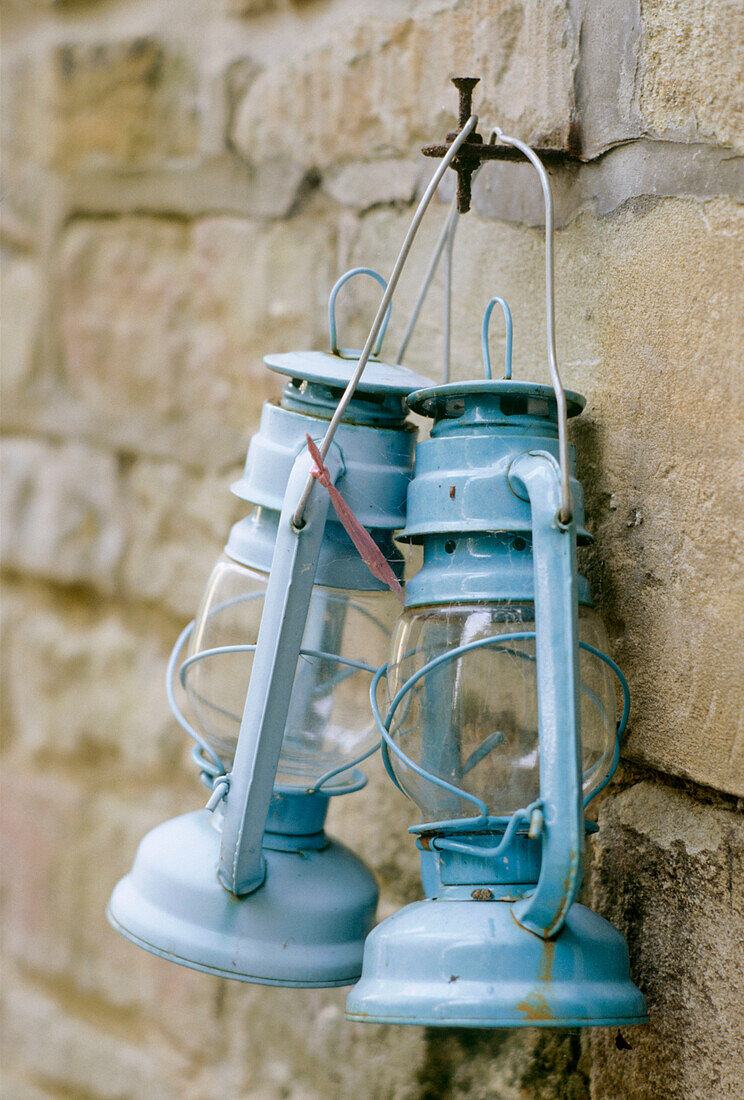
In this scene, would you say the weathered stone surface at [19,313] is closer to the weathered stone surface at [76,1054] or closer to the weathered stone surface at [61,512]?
the weathered stone surface at [61,512]

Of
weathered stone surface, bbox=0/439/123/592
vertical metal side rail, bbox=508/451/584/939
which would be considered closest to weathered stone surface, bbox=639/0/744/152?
vertical metal side rail, bbox=508/451/584/939

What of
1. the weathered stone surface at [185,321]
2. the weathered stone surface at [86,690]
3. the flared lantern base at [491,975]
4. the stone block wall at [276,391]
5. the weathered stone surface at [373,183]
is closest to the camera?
the flared lantern base at [491,975]

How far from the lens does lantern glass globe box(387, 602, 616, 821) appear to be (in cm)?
57

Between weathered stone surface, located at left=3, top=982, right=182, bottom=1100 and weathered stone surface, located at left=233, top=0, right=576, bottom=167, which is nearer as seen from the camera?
weathered stone surface, located at left=233, top=0, right=576, bottom=167

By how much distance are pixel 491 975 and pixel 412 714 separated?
155mm

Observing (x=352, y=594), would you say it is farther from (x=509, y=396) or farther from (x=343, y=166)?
(x=343, y=166)

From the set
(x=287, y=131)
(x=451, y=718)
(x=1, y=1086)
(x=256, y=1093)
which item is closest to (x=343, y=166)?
(x=287, y=131)

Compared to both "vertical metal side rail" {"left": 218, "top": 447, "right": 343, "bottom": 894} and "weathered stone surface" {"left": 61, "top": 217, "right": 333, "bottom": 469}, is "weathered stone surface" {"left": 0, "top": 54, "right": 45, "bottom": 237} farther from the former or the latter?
"vertical metal side rail" {"left": 218, "top": 447, "right": 343, "bottom": 894}

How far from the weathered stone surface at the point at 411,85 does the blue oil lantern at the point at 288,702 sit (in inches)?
8.5

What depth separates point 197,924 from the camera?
0.61 metres

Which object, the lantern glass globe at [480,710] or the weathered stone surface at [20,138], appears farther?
the weathered stone surface at [20,138]

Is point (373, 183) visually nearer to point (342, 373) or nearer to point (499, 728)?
point (342, 373)

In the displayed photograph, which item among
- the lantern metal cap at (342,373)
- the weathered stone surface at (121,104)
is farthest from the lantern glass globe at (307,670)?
the weathered stone surface at (121,104)

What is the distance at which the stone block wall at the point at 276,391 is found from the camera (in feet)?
1.96
